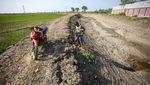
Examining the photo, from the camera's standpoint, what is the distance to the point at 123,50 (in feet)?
66.9

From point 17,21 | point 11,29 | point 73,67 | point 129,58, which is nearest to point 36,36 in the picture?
point 73,67

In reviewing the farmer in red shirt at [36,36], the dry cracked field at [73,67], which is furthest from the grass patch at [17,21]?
the farmer in red shirt at [36,36]

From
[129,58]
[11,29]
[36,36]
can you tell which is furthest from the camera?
[11,29]

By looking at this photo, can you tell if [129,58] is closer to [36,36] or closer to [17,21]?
[36,36]

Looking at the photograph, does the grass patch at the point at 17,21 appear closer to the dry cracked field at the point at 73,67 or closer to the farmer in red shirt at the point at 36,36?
the dry cracked field at the point at 73,67

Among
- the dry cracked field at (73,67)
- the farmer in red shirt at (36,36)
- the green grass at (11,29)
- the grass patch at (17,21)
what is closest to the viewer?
the dry cracked field at (73,67)

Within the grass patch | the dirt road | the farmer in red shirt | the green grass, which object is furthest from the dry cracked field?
the grass patch

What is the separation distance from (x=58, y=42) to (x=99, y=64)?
17.7 ft

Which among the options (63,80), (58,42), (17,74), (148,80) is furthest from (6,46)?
(148,80)

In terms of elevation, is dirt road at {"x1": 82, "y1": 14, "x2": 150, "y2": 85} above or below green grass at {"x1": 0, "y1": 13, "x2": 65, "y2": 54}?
above

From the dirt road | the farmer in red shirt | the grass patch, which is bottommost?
the grass patch

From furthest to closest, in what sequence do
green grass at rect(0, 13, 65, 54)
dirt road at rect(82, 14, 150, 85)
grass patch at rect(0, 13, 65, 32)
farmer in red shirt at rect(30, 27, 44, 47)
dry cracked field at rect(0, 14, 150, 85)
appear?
grass patch at rect(0, 13, 65, 32)
green grass at rect(0, 13, 65, 54)
farmer in red shirt at rect(30, 27, 44, 47)
dirt road at rect(82, 14, 150, 85)
dry cracked field at rect(0, 14, 150, 85)

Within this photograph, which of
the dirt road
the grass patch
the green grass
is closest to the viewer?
the dirt road

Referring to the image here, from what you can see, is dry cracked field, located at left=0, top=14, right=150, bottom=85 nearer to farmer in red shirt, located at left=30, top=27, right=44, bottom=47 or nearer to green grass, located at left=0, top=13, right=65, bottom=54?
farmer in red shirt, located at left=30, top=27, right=44, bottom=47
